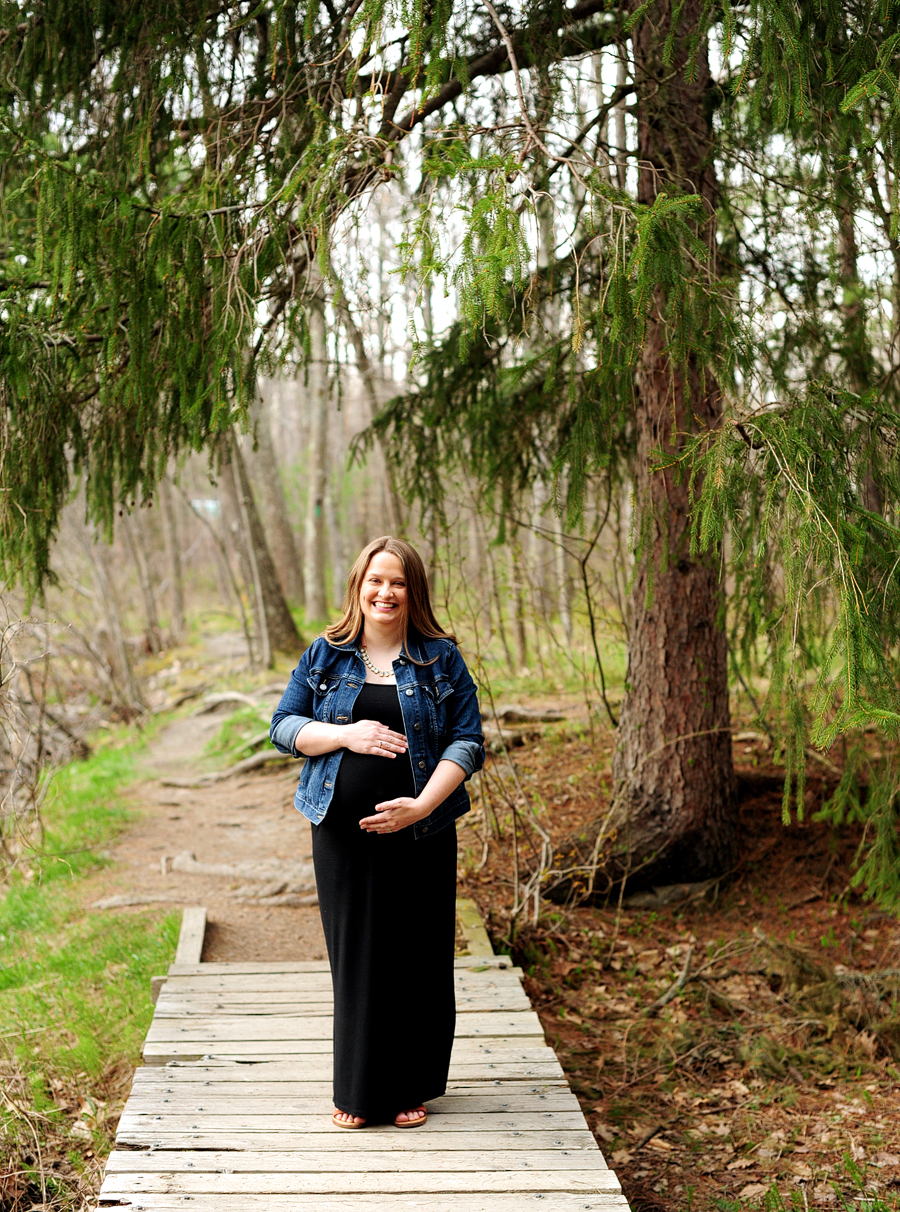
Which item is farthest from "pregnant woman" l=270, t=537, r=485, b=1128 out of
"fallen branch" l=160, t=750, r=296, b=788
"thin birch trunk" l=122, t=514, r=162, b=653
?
"thin birch trunk" l=122, t=514, r=162, b=653

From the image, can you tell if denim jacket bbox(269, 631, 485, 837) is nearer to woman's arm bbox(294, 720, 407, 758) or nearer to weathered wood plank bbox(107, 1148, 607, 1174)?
woman's arm bbox(294, 720, 407, 758)

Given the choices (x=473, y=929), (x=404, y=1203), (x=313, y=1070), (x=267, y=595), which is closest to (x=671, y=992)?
(x=473, y=929)

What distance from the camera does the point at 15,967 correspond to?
6.10 metres

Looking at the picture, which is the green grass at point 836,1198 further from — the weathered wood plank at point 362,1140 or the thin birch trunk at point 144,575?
the thin birch trunk at point 144,575

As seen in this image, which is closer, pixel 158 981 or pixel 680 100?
pixel 158 981

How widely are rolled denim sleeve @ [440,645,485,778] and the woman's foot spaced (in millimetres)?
1227

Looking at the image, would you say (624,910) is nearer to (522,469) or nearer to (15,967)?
(522,469)

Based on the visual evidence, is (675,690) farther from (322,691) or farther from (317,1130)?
(317,1130)

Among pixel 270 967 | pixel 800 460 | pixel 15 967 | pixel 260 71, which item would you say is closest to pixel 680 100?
pixel 260 71

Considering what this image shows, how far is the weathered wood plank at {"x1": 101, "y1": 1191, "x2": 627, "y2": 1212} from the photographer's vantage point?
3008 millimetres

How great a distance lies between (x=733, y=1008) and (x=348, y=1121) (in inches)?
119

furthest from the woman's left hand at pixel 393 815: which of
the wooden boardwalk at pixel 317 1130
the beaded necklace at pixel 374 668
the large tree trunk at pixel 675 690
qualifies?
the large tree trunk at pixel 675 690

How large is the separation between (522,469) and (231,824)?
4255mm

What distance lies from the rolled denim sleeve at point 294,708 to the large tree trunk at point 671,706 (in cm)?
311
